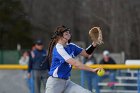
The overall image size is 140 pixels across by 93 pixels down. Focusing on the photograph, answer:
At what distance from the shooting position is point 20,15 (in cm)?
3588

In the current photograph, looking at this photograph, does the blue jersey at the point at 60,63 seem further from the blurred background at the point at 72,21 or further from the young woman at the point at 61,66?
the blurred background at the point at 72,21

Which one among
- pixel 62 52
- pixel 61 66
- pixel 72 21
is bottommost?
pixel 61 66

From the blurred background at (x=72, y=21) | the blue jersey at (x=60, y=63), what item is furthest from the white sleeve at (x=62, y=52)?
the blurred background at (x=72, y=21)

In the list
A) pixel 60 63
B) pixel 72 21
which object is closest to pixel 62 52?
pixel 60 63

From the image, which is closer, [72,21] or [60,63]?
[60,63]

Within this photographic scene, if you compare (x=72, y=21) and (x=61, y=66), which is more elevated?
(x=72, y=21)

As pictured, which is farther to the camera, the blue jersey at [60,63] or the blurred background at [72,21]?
the blurred background at [72,21]

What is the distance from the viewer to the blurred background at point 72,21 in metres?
27.2

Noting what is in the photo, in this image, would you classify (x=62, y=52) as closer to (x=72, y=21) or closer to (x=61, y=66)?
(x=61, y=66)

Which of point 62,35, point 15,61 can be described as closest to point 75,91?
point 62,35

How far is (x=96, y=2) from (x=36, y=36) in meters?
16.7

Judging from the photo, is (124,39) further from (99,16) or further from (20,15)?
(20,15)

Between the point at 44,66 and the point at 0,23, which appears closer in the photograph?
the point at 44,66

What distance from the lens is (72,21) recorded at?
39438 mm
